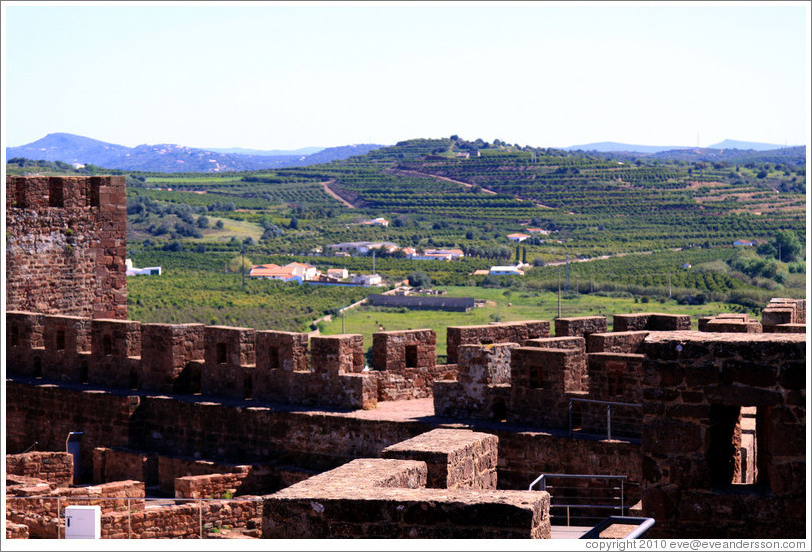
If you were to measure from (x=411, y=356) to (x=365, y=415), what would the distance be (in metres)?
1.50

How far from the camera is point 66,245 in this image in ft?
53.9

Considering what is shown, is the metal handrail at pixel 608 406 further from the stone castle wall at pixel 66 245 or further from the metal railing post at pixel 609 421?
the stone castle wall at pixel 66 245

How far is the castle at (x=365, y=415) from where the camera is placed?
7242 mm

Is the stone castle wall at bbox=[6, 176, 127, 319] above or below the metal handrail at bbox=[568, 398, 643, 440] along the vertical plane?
above

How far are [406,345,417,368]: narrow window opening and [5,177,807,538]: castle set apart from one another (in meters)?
0.02

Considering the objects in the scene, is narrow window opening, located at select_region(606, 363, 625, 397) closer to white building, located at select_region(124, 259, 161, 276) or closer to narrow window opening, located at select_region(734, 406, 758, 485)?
narrow window opening, located at select_region(734, 406, 758, 485)

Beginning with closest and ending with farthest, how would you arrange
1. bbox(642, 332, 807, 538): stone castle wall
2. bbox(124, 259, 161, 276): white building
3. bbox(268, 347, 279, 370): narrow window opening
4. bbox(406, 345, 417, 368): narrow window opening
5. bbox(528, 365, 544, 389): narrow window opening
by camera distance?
bbox(642, 332, 807, 538): stone castle wall
bbox(528, 365, 544, 389): narrow window opening
bbox(268, 347, 279, 370): narrow window opening
bbox(406, 345, 417, 368): narrow window opening
bbox(124, 259, 161, 276): white building

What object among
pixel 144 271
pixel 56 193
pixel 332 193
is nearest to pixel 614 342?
pixel 56 193

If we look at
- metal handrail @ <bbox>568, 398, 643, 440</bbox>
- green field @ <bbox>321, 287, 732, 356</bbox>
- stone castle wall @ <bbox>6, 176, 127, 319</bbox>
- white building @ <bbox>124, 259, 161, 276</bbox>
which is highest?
stone castle wall @ <bbox>6, 176, 127, 319</bbox>

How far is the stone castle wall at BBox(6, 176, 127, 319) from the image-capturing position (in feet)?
52.6

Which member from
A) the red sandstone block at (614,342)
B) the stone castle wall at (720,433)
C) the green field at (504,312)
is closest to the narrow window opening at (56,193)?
the red sandstone block at (614,342)

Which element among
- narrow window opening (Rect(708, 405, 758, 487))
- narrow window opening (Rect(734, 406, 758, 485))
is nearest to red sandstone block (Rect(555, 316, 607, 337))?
narrow window opening (Rect(734, 406, 758, 485))

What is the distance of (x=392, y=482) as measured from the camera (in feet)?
25.4

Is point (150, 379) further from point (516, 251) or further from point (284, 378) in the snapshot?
point (516, 251)
